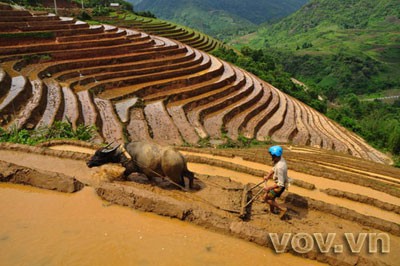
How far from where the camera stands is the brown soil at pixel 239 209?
5059 millimetres

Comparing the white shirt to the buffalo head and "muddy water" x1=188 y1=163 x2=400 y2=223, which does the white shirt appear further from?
the buffalo head

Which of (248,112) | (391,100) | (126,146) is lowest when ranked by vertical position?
(391,100)

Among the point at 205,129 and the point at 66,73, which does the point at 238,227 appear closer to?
the point at 205,129

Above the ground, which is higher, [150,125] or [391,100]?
[150,125]

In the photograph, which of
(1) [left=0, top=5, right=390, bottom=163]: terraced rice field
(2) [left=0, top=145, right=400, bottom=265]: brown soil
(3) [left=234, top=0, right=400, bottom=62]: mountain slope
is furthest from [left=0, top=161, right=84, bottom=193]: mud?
(3) [left=234, top=0, right=400, bottom=62]: mountain slope

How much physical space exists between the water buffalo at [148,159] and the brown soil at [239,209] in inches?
14.0

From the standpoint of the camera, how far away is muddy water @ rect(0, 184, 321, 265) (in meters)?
4.48

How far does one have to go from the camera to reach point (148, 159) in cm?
614

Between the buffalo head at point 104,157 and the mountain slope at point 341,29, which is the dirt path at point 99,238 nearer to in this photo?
the buffalo head at point 104,157

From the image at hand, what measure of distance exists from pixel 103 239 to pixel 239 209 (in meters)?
2.46

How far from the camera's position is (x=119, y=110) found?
16.5 metres

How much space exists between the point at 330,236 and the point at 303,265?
952 millimetres

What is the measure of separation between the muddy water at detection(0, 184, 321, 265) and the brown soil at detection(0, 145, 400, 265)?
18 centimetres

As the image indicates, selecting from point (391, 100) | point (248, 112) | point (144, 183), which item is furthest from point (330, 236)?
point (391, 100)
